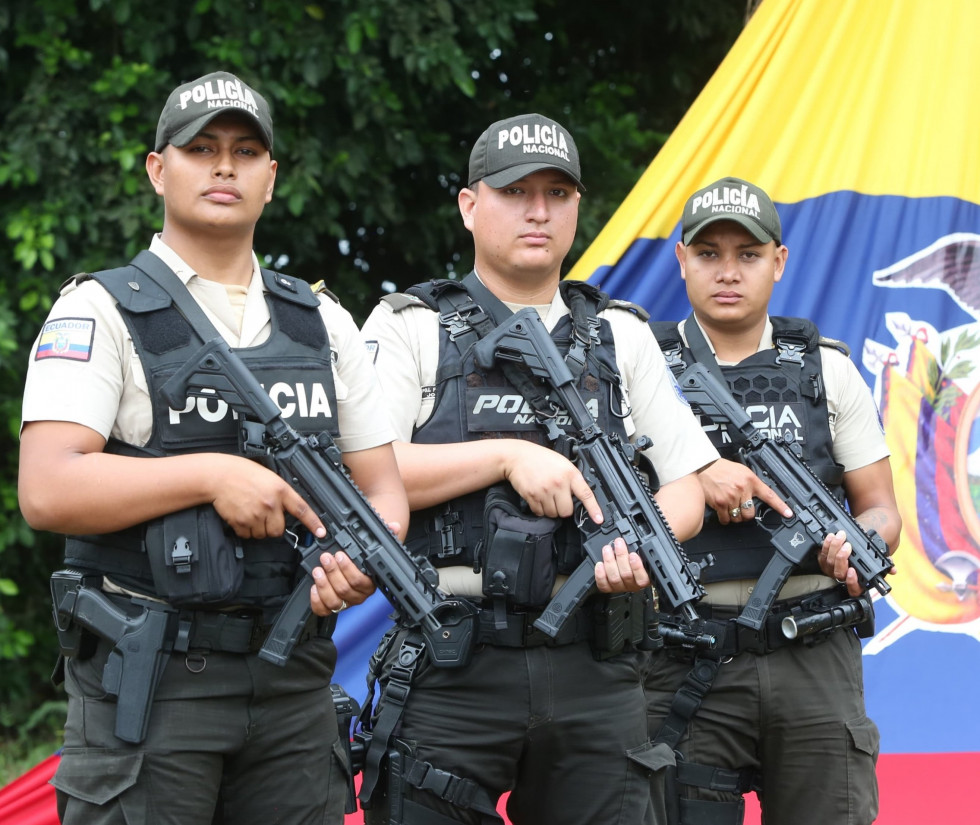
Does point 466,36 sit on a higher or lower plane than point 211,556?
higher

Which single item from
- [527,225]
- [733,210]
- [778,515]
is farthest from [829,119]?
[527,225]

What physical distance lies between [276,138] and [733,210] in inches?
96.1

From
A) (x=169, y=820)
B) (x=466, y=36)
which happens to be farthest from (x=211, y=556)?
(x=466, y=36)

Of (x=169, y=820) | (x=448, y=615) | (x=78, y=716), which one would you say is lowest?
(x=169, y=820)

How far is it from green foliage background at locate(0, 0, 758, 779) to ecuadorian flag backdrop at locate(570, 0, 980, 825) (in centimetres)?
119

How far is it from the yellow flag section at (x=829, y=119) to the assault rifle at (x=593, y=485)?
1.73m

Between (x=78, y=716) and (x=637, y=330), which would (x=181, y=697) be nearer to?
(x=78, y=716)

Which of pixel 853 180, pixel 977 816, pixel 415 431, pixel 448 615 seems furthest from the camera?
pixel 853 180

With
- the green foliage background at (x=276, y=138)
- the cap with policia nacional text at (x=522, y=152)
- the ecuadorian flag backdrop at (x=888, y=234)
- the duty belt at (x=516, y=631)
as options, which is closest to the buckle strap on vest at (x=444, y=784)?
the duty belt at (x=516, y=631)

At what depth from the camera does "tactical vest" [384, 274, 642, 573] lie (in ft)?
9.54

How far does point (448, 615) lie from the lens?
2699mm

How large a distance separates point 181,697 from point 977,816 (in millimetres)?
2860

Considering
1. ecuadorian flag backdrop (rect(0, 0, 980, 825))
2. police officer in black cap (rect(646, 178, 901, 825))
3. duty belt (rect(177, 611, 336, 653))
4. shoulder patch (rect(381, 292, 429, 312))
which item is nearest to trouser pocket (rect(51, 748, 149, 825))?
duty belt (rect(177, 611, 336, 653))

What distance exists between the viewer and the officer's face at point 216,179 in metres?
2.59
